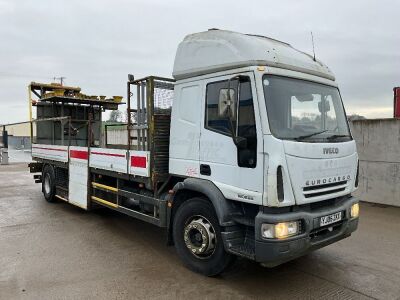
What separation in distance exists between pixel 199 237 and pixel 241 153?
48.0 inches

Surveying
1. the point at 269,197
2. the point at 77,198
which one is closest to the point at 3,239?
the point at 77,198

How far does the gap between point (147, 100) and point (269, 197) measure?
234cm

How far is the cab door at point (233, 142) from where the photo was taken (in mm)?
3930

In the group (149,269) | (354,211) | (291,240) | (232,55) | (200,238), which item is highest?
(232,55)

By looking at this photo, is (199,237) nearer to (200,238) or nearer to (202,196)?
(200,238)

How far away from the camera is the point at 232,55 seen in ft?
14.0

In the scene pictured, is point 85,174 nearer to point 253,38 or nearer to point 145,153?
point 145,153

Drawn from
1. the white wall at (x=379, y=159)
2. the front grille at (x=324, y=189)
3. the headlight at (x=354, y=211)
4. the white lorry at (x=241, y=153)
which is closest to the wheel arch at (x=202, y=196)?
the white lorry at (x=241, y=153)

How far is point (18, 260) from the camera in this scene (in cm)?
504

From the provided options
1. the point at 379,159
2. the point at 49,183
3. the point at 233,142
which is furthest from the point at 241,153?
the point at 49,183

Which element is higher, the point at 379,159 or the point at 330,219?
the point at 379,159

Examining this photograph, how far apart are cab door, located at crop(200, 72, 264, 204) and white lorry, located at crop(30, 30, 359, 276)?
11 mm

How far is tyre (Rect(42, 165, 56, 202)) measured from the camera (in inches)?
348

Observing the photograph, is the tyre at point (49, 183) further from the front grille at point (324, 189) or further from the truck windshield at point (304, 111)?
the front grille at point (324, 189)
